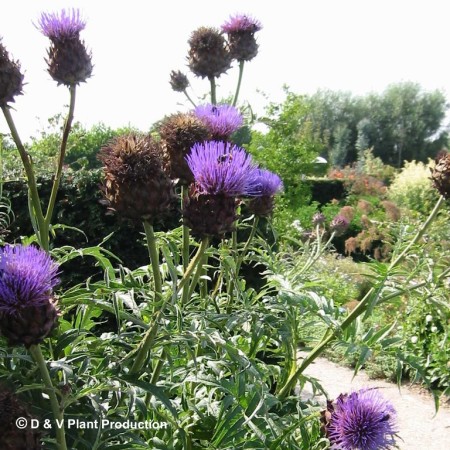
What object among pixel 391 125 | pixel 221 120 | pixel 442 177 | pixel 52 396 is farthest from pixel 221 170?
pixel 391 125

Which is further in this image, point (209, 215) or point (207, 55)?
point (207, 55)

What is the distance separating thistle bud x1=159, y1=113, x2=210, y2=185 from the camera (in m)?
1.36

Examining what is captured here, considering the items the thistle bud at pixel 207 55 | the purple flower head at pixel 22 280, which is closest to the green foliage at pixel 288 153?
the thistle bud at pixel 207 55

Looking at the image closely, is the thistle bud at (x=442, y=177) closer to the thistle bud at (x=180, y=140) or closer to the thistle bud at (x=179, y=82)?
the thistle bud at (x=180, y=140)

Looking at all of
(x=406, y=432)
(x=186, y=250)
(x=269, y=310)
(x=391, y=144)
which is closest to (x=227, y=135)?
(x=186, y=250)

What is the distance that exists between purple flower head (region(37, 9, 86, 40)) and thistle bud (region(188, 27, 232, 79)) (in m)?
0.67

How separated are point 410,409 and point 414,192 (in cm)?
888

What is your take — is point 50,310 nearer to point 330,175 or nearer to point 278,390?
point 278,390

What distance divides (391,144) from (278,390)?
115ft

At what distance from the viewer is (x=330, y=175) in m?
19.5

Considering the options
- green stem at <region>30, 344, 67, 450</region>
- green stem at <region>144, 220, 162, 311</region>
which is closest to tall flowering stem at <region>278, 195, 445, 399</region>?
green stem at <region>144, 220, 162, 311</region>

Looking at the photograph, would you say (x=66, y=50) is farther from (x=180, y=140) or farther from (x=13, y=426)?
(x=13, y=426)

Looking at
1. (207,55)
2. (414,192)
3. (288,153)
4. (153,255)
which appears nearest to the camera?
(153,255)

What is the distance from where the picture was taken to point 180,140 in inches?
53.7
